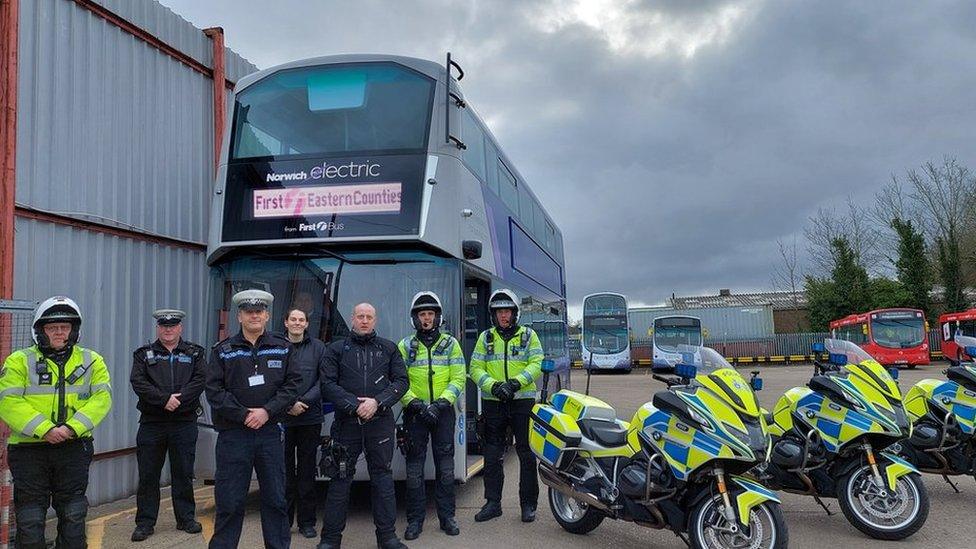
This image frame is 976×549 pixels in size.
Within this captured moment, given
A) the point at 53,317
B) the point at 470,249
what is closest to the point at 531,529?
the point at 470,249

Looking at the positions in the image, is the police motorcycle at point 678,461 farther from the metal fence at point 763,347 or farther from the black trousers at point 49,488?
the metal fence at point 763,347

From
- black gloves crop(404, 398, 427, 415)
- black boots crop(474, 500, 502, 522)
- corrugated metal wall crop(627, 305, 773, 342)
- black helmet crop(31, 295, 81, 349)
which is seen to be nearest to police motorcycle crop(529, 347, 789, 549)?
black boots crop(474, 500, 502, 522)

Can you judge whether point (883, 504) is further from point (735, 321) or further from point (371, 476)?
point (735, 321)

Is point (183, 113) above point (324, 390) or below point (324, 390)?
above

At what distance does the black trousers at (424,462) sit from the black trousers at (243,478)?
1343 millimetres

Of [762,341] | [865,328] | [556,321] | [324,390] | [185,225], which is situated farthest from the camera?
[762,341]

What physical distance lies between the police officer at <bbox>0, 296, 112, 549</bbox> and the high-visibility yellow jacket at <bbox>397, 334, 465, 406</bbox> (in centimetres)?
220

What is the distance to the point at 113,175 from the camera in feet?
24.0

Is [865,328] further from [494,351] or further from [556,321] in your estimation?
[494,351]

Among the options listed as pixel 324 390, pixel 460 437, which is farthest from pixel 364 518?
pixel 324 390

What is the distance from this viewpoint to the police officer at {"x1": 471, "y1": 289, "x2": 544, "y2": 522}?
593 cm

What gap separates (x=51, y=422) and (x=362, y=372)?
203 centimetres

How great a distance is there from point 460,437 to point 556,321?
6.17 metres

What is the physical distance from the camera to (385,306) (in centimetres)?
605
